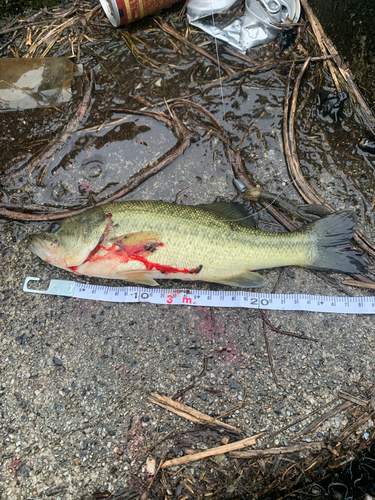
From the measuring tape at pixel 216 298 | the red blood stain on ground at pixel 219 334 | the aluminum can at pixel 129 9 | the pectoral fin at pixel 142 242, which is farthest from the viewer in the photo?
the aluminum can at pixel 129 9

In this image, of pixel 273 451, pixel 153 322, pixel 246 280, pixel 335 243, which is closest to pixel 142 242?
pixel 153 322

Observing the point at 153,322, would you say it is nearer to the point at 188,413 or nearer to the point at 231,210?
the point at 188,413

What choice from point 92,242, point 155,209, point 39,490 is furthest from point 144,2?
point 39,490

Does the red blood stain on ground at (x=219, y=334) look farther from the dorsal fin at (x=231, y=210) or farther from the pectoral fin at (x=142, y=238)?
the dorsal fin at (x=231, y=210)

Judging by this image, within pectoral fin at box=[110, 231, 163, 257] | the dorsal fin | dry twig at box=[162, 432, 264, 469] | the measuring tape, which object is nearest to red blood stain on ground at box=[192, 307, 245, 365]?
the measuring tape

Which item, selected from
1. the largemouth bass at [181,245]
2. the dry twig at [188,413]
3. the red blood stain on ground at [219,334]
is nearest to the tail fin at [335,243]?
the largemouth bass at [181,245]
